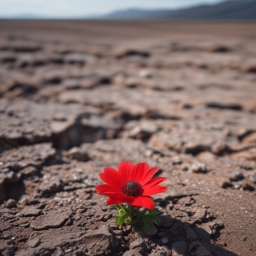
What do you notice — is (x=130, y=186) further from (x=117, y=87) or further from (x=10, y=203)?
(x=117, y=87)

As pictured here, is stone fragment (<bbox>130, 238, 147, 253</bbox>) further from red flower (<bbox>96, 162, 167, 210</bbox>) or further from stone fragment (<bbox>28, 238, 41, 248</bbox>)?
stone fragment (<bbox>28, 238, 41, 248</bbox>)

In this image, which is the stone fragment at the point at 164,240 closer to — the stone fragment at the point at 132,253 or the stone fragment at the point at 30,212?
the stone fragment at the point at 132,253

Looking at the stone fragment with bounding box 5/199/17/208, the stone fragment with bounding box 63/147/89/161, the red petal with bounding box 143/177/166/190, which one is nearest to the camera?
the red petal with bounding box 143/177/166/190

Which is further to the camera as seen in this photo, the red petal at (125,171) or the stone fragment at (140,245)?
the red petal at (125,171)

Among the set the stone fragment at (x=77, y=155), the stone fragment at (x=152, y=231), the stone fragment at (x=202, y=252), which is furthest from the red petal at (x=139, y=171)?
the stone fragment at (x=77, y=155)

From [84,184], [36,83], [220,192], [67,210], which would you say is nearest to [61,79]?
[36,83]

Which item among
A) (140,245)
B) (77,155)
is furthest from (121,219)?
(77,155)

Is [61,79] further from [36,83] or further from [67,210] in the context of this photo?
[67,210]

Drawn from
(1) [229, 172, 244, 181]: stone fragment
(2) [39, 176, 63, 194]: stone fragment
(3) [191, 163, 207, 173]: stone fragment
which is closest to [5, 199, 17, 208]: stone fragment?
(2) [39, 176, 63, 194]: stone fragment
